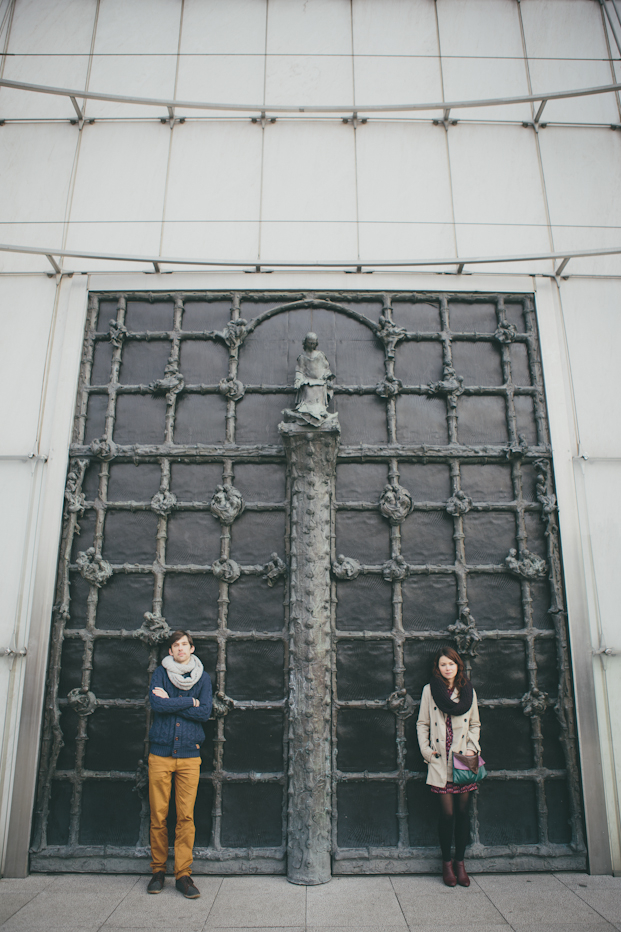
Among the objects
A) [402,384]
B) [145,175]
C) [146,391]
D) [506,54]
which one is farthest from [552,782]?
[506,54]

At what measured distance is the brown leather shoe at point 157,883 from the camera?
3777 millimetres

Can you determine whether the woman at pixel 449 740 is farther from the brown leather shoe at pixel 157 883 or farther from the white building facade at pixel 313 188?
the brown leather shoe at pixel 157 883

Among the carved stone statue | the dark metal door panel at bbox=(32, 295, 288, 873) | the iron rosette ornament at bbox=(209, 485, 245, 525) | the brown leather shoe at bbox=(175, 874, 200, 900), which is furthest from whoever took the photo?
the iron rosette ornament at bbox=(209, 485, 245, 525)

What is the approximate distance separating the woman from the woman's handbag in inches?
1.4

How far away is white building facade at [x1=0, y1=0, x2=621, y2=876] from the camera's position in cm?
483

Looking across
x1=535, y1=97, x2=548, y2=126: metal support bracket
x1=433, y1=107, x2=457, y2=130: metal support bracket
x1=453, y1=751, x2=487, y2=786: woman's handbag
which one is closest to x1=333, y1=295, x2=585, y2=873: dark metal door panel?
x1=453, y1=751, x2=487, y2=786: woman's handbag

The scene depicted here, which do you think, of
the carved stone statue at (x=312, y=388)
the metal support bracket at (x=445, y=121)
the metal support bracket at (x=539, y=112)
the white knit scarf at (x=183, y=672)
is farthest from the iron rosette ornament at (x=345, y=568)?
the metal support bracket at (x=539, y=112)

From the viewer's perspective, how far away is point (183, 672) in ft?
13.4

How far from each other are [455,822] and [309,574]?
2.24 m

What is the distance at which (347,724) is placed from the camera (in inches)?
175

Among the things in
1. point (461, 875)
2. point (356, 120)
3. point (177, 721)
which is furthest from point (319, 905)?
point (356, 120)

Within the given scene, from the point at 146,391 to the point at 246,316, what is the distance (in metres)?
1.30

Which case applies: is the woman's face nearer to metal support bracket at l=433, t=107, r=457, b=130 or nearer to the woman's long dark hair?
the woman's long dark hair

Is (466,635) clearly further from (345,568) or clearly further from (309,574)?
(309,574)
